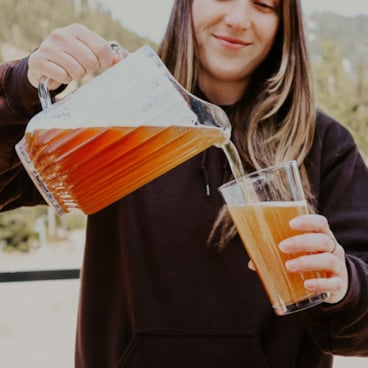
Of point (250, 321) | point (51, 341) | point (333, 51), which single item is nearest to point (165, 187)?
point (250, 321)

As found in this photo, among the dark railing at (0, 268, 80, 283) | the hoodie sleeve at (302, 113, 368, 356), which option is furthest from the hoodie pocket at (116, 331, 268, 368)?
the dark railing at (0, 268, 80, 283)

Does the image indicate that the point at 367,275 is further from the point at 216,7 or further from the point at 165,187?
the point at 216,7

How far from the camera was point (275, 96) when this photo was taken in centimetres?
121

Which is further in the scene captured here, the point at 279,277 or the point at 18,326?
the point at 18,326

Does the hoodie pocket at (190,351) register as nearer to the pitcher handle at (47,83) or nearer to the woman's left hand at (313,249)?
the woman's left hand at (313,249)

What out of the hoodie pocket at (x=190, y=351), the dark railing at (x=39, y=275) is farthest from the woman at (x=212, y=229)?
the dark railing at (x=39, y=275)

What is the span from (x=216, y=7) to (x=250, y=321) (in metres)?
0.59

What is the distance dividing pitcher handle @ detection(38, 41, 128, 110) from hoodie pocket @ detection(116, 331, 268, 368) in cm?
49

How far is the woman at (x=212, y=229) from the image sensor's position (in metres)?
1.11

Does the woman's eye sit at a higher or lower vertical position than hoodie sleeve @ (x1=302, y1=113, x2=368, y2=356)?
higher

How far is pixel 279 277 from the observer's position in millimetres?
843

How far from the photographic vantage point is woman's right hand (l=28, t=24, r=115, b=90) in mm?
835

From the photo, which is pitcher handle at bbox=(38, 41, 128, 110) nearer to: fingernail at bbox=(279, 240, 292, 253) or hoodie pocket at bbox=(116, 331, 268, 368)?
fingernail at bbox=(279, 240, 292, 253)

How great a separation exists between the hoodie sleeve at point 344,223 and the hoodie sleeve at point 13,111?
546 mm
